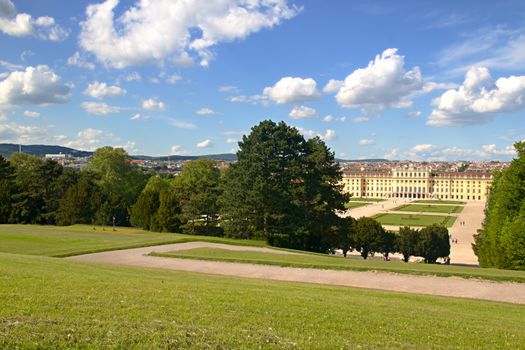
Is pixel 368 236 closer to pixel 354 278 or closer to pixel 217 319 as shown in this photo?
pixel 354 278

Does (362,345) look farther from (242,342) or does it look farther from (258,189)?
(258,189)

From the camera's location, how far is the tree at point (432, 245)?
171 feet

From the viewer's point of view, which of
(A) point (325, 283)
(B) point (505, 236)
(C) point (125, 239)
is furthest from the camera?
(C) point (125, 239)

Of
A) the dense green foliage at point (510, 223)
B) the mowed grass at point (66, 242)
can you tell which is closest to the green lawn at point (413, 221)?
the dense green foliage at point (510, 223)

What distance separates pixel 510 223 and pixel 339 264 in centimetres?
1291

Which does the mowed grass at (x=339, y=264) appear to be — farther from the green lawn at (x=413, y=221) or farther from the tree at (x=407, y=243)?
the green lawn at (x=413, y=221)

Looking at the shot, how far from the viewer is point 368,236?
167 feet

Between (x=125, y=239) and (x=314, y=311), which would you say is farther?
(x=125, y=239)

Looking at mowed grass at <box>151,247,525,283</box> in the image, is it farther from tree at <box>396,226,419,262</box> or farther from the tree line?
tree at <box>396,226,419,262</box>

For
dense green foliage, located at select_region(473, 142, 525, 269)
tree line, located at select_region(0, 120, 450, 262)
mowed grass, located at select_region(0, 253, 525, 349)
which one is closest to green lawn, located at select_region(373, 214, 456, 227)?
tree line, located at select_region(0, 120, 450, 262)

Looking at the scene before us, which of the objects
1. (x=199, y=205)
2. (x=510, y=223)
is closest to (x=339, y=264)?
(x=510, y=223)

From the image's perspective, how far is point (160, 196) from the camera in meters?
48.9

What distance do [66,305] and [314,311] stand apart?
197 inches

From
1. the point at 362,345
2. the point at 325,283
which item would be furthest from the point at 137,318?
the point at 325,283
